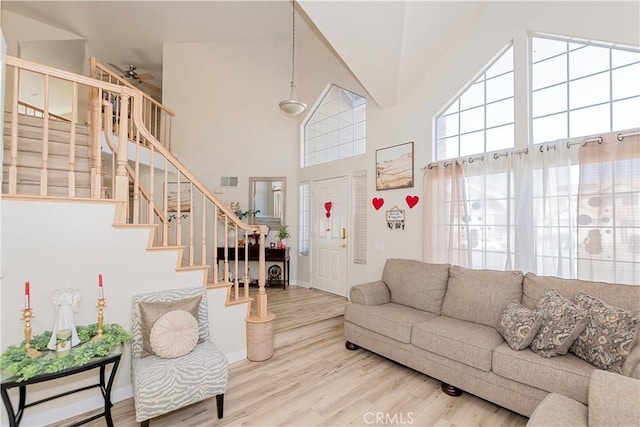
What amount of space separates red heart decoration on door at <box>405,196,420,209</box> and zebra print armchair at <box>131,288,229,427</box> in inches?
113

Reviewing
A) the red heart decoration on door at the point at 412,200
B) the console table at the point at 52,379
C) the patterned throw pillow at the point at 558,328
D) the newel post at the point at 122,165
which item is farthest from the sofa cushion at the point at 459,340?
the newel post at the point at 122,165

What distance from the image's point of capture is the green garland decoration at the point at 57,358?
1.64 metres

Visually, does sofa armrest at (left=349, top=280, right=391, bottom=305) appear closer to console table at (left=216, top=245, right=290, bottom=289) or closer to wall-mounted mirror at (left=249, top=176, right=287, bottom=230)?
console table at (left=216, top=245, right=290, bottom=289)

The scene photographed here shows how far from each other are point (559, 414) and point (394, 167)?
10.2ft

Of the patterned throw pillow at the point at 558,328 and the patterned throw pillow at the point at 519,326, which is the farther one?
the patterned throw pillow at the point at 519,326

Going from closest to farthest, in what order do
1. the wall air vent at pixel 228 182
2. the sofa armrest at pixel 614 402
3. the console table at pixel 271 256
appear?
1. the sofa armrest at pixel 614 402
2. the console table at pixel 271 256
3. the wall air vent at pixel 228 182

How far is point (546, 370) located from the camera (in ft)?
6.47

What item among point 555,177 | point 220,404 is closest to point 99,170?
point 220,404

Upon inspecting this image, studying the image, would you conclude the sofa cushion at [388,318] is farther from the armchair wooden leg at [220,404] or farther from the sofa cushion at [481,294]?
the armchair wooden leg at [220,404]

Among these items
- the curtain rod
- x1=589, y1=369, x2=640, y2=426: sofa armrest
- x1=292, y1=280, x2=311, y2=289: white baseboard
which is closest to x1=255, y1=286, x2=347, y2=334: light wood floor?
x1=292, y1=280, x2=311, y2=289: white baseboard

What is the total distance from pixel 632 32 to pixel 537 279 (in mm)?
2178

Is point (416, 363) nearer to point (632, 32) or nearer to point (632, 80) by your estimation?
point (632, 80)

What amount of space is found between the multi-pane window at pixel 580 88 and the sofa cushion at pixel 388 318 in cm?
215

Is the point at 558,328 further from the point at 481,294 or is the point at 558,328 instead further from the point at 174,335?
the point at 174,335
